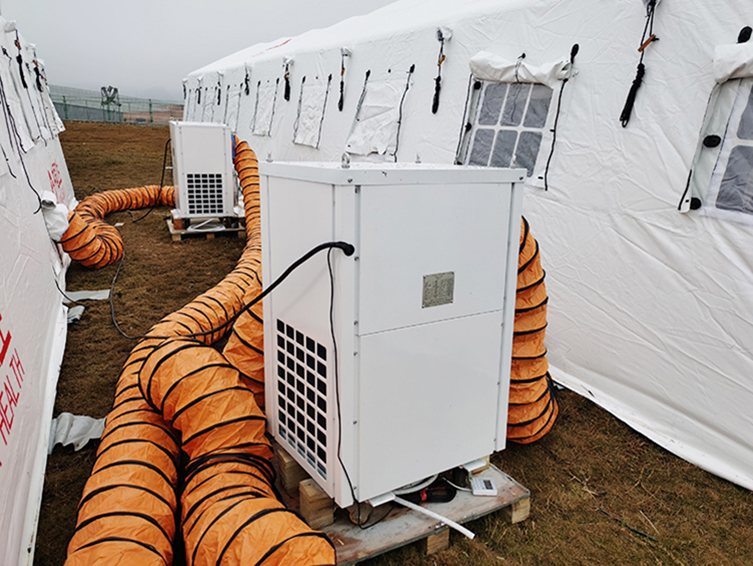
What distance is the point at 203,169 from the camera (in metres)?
6.47

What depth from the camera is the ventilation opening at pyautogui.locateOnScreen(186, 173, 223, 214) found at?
6.51 m

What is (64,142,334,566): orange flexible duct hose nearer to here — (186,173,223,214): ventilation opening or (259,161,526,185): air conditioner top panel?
(259,161,526,185): air conditioner top panel

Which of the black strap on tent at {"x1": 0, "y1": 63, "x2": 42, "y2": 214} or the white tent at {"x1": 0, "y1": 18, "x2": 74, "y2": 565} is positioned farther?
the black strap on tent at {"x1": 0, "y1": 63, "x2": 42, "y2": 214}

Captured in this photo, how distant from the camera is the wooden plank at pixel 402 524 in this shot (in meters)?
1.96

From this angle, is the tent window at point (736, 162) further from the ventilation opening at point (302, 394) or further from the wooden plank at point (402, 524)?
the ventilation opening at point (302, 394)

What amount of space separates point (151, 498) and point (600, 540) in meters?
1.77

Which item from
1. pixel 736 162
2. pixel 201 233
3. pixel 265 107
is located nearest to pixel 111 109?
pixel 265 107

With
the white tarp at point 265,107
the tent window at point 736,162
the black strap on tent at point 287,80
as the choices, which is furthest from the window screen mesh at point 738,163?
the white tarp at point 265,107

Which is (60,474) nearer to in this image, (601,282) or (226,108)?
(601,282)

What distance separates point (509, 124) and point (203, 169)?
156 inches

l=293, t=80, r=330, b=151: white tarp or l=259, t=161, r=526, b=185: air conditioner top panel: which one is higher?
l=293, t=80, r=330, b=151: white tarp

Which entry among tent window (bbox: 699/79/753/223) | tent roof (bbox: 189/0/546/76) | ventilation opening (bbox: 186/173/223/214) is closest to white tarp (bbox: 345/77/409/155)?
tent roof (bbox: 189/0/546/76)

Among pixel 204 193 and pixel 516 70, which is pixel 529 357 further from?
pixel 204 193

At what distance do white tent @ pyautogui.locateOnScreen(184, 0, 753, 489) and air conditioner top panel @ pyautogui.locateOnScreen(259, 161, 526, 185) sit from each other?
15 centimetres
